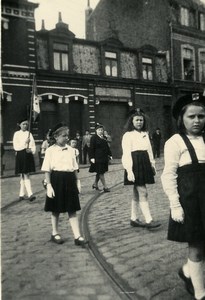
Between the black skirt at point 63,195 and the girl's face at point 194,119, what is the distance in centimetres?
208

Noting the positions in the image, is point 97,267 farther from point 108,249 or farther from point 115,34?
point 115,34

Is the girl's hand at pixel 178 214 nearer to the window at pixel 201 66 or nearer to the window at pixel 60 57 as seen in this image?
the window at pixel 60 57

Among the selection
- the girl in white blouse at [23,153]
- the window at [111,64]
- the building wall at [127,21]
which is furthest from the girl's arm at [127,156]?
the building wall at [127,21]

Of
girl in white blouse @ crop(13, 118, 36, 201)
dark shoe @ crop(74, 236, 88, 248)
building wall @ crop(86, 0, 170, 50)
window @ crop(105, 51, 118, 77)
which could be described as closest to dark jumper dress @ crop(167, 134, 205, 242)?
dark shoe @ crop(74, 236, 88, 248)

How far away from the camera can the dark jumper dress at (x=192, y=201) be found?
2916 millimetres

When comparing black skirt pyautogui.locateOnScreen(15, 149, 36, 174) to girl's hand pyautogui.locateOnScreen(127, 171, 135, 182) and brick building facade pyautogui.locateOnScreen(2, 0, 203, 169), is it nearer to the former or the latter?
girl's hand pyautogui.locateOnScreen(127, 171, 135, 182)

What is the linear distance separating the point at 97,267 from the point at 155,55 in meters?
23.3

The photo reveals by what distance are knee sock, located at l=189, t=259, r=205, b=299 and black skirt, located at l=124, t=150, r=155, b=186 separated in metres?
2.53

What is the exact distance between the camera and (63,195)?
4793 millimetres

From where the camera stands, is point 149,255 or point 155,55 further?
point 155,55

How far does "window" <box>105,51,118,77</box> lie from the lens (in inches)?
909

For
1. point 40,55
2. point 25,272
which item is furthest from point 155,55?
point 25,272

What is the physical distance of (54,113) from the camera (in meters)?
20.6

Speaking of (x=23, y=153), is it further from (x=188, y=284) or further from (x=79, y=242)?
(x=188, y=284)
